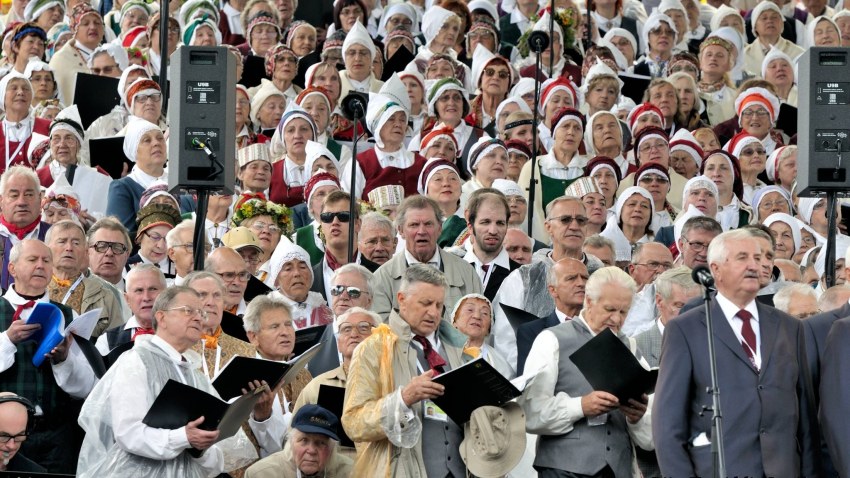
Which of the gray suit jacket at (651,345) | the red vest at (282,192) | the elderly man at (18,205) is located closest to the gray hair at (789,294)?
the gray suit jacket at (651,345)

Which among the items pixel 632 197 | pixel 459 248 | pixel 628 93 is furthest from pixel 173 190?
pixel 628 93

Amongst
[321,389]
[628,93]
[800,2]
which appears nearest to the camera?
[321,389]

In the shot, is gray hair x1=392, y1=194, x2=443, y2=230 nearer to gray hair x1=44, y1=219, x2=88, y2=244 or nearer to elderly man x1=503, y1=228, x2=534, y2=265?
elderly man x1=503, y1=228, x2=534, y2=265

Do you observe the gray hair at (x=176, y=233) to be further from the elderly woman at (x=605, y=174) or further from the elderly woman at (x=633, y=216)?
the elderly woman at (x=605, y=174)

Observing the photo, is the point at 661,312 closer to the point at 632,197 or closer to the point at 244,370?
the point at 244,370

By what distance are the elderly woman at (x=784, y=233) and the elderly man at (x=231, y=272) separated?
405 centimetres

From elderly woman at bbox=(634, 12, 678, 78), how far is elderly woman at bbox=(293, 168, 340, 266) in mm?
5496

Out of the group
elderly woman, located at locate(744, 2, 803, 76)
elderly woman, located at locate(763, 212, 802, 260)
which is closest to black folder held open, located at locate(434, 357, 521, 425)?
elderly woman, located at locate(763, 212, 802, 260)

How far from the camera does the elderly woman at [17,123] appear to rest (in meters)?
14.8

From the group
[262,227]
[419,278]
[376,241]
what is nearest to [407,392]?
Result: [419,278]

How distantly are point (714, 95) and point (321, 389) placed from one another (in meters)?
9.32

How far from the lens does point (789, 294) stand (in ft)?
32.1

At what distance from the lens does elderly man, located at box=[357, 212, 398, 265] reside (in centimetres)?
1174

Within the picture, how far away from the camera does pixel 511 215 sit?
42.9 feet
